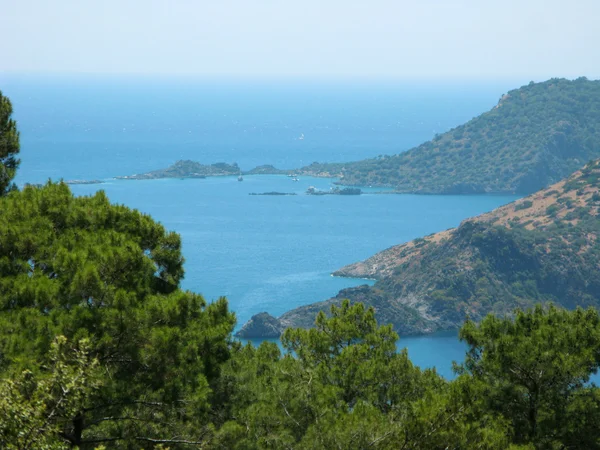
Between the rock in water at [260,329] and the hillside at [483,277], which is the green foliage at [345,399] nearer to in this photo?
the rock in water at [260,329]

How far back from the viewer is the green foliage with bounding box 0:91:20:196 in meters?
15.1

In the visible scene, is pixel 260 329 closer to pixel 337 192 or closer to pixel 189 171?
pixel 337 192

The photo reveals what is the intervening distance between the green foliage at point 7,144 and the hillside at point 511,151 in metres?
103

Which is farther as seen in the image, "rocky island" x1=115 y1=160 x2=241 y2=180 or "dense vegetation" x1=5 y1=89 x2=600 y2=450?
"rocky island" x1=115 y1=160 x2=241 y2=180

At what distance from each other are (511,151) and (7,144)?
358ft

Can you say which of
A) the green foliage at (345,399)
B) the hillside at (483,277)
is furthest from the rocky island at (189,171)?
the green foliage at (345,399)

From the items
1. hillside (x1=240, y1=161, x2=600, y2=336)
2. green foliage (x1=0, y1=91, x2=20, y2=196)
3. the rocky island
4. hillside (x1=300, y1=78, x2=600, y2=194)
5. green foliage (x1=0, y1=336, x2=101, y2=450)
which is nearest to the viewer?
green foliage (x1=0, y1=336, x2=101, y2=450)

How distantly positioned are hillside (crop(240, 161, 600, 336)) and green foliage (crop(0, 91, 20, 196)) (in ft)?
137

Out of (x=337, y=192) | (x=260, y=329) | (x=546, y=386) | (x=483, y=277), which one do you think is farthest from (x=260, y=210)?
(x=546, y=386)

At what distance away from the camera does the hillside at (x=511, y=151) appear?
116 m

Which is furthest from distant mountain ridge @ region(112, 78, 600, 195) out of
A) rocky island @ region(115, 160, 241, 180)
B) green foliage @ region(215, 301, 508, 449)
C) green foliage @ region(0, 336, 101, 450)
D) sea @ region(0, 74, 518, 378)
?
green foliage @ region(0, 336, 101, 450)

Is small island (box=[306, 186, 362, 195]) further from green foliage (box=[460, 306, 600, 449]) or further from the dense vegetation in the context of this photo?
green foliage (box=[460, 306, 600, 449])

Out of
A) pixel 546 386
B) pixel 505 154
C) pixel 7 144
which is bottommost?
pixel 546 386

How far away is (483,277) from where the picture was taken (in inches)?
2450
